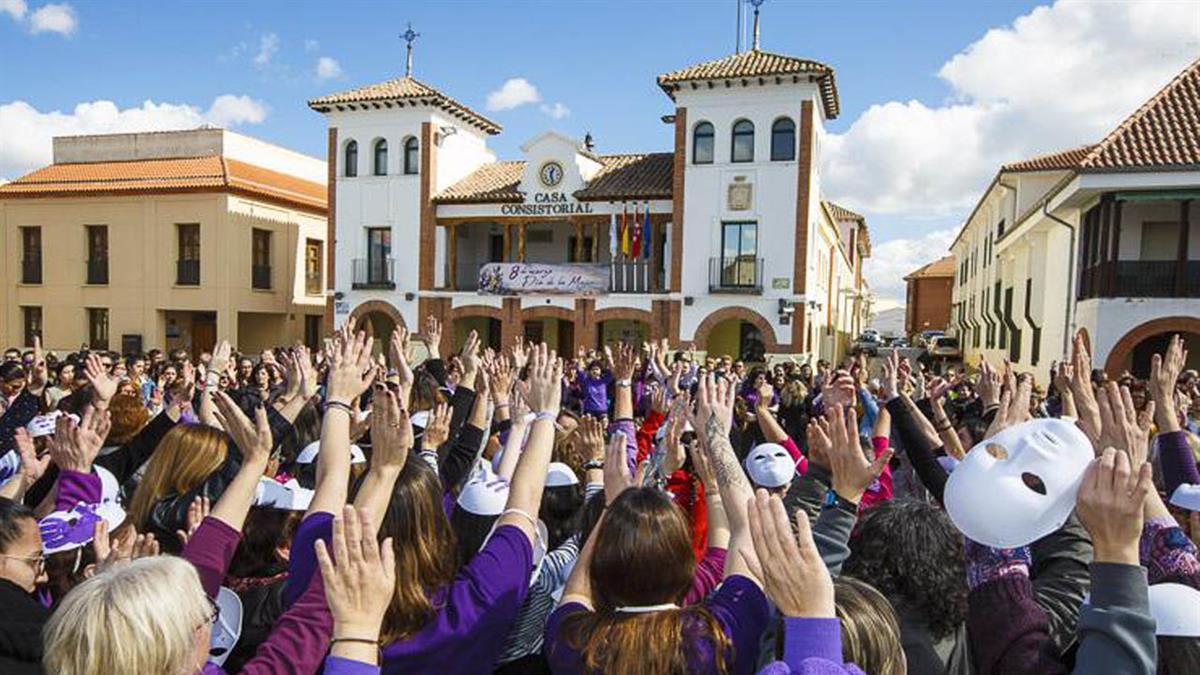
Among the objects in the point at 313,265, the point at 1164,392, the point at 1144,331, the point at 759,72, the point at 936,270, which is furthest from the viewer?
the point at 936,270

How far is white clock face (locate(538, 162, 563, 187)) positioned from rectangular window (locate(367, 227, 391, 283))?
567cm

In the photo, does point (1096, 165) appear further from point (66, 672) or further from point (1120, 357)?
point (66, 672)

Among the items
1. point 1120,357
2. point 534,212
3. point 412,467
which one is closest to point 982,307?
point 1120,357

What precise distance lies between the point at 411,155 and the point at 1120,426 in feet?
83.3

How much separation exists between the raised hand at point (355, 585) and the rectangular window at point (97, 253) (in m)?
30.7

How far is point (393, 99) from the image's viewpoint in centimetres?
2502

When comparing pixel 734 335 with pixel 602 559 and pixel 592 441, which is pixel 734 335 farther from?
pixel 602 559

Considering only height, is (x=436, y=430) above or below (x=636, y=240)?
below

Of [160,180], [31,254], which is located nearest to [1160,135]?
[160,180]

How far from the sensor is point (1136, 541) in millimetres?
1590

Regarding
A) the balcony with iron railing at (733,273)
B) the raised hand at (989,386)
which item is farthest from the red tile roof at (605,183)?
the raised hand at (989,386)

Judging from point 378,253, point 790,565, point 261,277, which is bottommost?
point 790,565

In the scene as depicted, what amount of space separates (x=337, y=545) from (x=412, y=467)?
0.87 meters

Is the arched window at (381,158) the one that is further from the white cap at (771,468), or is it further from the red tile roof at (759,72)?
the white cap at (771,468)
